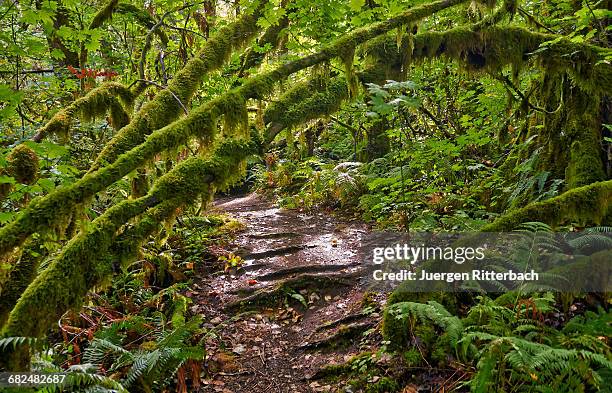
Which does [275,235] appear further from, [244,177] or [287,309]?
[244,177]

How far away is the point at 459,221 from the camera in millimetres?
5812

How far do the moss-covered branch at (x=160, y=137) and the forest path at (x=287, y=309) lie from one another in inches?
95.4

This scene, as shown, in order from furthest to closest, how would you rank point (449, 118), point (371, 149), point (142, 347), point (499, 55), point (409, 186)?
1. point (371, 149)
2. point (449, 118)
3. point (409, 186)
4. point (499, 55)
5. point (142, 347)

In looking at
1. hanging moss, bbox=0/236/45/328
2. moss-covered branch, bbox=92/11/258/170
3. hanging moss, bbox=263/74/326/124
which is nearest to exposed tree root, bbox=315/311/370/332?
hanging moss, bbox=263/74/326/124

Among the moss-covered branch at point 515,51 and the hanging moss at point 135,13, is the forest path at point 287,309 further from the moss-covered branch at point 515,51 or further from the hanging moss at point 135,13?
the hanging moss at point 135,13

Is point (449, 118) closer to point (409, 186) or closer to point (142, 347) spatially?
point (409, 186)

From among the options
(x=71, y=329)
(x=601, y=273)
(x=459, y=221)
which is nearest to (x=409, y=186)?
(x=459, y=221)

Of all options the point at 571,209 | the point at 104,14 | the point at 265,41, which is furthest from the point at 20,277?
the point at 265,41

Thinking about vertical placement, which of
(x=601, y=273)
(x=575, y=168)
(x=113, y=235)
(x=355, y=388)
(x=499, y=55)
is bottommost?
(x=355, y=388)

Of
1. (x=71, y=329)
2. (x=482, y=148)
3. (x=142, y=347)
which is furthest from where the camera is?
(x=482, y=148)

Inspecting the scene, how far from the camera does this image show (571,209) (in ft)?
14.6

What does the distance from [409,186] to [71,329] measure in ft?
21.2

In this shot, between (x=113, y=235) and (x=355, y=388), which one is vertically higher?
(x=113, y=235)

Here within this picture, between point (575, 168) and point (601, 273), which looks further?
point (575, 168)
